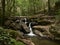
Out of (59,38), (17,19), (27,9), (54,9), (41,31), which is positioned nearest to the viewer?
(59,38)

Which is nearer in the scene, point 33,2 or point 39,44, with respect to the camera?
point 39,44

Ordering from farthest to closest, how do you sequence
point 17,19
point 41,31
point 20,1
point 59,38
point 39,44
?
point 20,1
point 17,19
point 41,31
point 59,38
point 39,44

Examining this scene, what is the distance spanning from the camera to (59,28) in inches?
670

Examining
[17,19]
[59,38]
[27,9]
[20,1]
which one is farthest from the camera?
[27,9]

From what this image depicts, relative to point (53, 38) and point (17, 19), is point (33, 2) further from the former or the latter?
point (53, 38)

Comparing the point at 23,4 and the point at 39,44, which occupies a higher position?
the point at 23,4

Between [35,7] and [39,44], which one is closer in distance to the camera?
[39,44]

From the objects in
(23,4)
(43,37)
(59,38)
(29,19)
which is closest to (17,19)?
(29,19)

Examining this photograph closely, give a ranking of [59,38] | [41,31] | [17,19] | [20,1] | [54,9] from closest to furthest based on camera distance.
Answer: [59,38] → [41,31] → [17,19] → [54,9] → [20,1]

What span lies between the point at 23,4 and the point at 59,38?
1998 centimetres

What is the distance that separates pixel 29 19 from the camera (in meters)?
24.3

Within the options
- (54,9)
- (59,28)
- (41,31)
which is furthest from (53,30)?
(54,9)

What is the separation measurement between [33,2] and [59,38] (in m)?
18.5

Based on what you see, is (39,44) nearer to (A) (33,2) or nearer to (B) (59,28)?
(B) (59,28)
